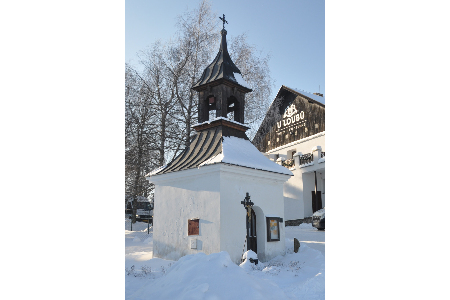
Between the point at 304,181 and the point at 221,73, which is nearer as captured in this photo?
the point at 221,73

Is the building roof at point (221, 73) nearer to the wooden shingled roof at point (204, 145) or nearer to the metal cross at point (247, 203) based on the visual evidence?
the wooden shingled roof at point (204, 145)

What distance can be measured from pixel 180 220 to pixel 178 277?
3.61m

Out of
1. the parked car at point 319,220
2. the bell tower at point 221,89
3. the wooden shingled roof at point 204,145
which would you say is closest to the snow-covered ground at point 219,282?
the wooden shingled roof at point 204,145

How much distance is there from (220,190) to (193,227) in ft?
3.46

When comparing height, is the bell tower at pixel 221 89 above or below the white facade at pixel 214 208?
above

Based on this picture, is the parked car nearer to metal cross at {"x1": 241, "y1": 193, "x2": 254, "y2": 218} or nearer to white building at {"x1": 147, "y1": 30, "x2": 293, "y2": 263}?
white building at {"x1": 147, "y1": 30, "x2": 293, "y2": 263}

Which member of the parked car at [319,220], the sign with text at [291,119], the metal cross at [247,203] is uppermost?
the sign with text at [291,119]

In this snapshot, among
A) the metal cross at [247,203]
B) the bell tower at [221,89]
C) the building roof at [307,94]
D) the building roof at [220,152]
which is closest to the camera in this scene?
the metal cross at [247,203]

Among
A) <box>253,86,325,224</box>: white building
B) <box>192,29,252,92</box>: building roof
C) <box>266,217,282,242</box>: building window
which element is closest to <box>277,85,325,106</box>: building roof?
<box>253,86,325,224</box>: white building

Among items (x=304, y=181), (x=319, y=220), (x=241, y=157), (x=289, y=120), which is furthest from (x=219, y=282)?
(x=289, y=120)

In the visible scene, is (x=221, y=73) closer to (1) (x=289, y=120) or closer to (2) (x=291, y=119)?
(2) (x=291, y=119)

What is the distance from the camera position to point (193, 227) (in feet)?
25.6

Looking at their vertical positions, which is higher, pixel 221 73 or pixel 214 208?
pixel 221 73

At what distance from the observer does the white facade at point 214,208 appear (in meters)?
7.53
